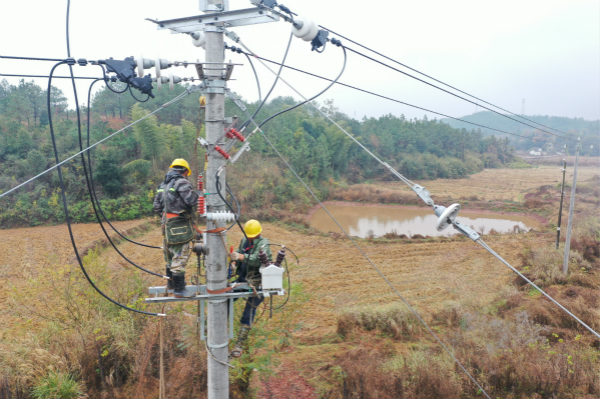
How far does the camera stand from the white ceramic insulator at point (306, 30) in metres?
3.78

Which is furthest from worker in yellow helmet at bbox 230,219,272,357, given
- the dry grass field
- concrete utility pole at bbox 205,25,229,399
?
concrete utility pole at bbox 205,25,229,399

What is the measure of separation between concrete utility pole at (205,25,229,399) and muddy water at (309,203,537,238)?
19404 mm

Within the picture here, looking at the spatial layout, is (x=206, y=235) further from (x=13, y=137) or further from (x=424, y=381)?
(x=13, y=137)

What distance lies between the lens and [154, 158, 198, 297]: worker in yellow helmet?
13.4 feet

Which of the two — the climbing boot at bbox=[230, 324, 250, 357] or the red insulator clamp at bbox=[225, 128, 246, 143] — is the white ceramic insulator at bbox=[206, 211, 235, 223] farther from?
the climbing boot at bbox=[230, 324, 250, 357]

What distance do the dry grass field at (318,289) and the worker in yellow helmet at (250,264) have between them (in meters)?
0.72

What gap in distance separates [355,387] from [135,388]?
3.74m

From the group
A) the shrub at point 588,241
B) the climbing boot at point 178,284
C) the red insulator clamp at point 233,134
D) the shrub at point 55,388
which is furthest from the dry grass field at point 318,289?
the red insulator clamp at point 233,134

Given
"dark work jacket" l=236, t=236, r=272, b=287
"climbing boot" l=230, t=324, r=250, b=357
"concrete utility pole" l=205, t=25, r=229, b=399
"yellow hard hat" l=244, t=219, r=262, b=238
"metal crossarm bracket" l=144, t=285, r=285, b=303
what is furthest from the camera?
"climbing boot" l=230, t=324, r=250, b=357

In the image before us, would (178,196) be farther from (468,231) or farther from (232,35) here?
(468,231)

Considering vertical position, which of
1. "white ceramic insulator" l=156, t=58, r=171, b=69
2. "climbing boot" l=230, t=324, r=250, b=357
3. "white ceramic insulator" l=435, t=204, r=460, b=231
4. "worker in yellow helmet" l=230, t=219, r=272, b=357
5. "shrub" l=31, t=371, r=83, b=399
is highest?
"white ceramic insulator" l=156, t=58, r=171, b=69

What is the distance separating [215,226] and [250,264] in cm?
156

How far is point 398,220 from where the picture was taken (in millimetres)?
28062

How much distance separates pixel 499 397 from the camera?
6.66 metres
